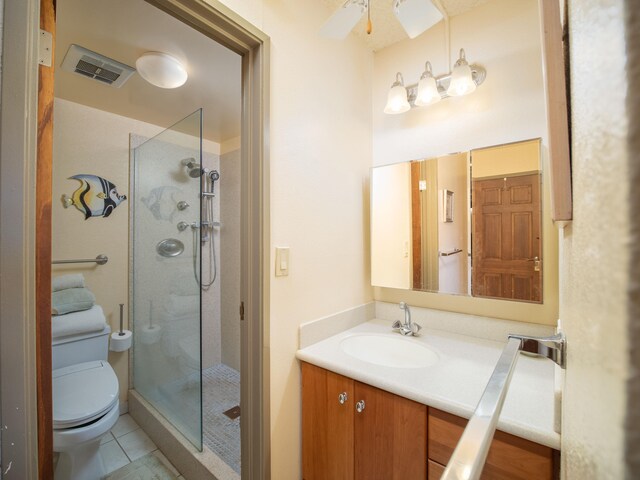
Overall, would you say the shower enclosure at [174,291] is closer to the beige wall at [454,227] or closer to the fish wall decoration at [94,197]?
the fish wall decoration at [94,197]

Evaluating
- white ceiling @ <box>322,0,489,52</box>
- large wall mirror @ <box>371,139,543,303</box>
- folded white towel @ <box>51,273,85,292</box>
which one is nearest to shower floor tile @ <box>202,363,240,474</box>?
folded white towel @ <box>51,273,85,292</box>

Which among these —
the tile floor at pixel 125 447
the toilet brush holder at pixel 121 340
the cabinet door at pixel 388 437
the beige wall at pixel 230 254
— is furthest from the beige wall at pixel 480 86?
the tile floor at pixel 125 447

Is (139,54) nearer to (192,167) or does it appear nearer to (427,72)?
(192,167)

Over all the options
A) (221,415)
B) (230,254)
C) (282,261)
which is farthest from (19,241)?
(230,254)

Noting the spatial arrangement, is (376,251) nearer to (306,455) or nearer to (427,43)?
(306,455)

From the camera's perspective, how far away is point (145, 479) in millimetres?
1505

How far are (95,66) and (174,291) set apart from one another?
53.3 inches

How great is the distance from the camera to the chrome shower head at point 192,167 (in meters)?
1.61

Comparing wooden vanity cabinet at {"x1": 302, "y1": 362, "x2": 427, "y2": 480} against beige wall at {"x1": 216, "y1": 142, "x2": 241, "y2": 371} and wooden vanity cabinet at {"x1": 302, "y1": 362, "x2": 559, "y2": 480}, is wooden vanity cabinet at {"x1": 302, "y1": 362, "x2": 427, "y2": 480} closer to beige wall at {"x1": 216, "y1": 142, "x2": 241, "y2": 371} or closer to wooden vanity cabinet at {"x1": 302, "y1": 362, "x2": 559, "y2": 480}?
wooden vanity cabinet at {"x1": 302, "y1": 362, "x2": 559, "y2": 480}

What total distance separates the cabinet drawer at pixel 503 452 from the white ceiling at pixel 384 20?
1754mm

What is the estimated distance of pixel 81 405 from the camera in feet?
4.54

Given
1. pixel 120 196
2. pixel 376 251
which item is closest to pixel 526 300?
pixel 376 251

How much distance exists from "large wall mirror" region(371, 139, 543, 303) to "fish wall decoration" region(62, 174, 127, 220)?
1871 millimetres

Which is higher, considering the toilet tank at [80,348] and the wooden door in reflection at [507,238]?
the wooden door in reflection at [507,238]
